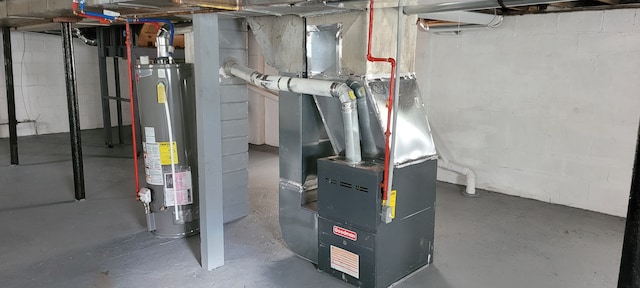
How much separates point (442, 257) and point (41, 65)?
7.17 meters

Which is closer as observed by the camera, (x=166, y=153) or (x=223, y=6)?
(x=223, y=6)

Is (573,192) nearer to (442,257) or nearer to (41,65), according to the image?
(442,257)

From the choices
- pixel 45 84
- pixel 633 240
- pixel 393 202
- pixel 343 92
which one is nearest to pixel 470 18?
pixel 343 92

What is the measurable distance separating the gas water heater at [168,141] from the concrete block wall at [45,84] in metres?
5.33

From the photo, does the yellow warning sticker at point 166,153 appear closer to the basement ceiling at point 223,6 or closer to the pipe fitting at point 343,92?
the basement ceiling at point 223,6

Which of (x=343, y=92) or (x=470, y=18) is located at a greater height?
(x=470, y=18)

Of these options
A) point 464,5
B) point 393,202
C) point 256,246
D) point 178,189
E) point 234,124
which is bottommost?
point 256,246

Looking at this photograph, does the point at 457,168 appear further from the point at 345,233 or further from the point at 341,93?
the point at 341,93

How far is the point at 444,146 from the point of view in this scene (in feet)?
15.6

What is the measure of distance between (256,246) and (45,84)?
6.15 m

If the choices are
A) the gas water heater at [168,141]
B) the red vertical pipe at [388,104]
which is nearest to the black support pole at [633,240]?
the red vertical pipe at [388,104]

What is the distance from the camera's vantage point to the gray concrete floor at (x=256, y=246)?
2.59m

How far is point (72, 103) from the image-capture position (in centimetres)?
387

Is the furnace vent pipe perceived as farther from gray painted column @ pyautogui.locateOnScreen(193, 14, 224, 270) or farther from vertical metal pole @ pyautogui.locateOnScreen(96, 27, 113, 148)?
vertical metal pole @ pyautogui.locateOnScreen(96, 27, 113, 148)
